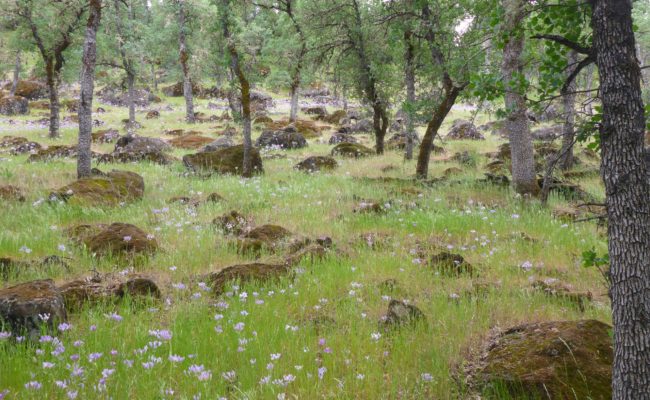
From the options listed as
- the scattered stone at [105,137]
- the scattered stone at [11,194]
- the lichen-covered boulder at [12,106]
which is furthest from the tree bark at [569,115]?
the lichen-covered boulder at [12,106]

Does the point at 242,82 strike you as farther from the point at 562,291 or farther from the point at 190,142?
the point at 190,142

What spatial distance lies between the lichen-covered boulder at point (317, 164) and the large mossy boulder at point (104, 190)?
7880mm

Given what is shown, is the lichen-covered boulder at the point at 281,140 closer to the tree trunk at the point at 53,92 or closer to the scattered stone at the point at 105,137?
the scattered stone at the point at 105,137

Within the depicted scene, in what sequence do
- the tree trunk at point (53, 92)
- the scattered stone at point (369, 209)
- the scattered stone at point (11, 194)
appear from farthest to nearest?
the tree trunk at point (53, 92), the scattered stone at point (11, 194), the scattered stone at point (369, 209)

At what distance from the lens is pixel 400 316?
4.98 metres

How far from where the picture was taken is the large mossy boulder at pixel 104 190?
1108 cm

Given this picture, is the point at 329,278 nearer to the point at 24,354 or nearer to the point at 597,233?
the point at 24,354

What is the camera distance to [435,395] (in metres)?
3.73

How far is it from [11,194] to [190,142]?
62.6ft

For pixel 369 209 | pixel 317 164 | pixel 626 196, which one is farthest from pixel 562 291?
pixel 317 164

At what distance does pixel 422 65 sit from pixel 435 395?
17411mm

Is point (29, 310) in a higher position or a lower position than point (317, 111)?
lower

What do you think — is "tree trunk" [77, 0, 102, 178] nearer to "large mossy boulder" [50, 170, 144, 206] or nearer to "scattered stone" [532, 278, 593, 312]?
"large mossy boulder" [50, 170, 144, 206]

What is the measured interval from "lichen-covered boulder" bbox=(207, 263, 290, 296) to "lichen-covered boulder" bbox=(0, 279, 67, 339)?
6.43ft
